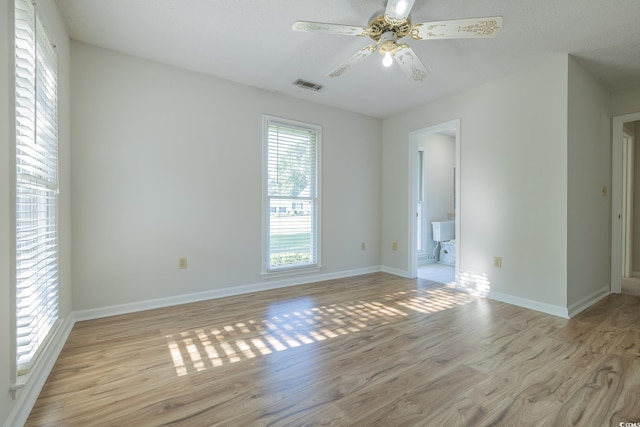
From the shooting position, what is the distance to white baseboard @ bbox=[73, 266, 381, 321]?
2665mm

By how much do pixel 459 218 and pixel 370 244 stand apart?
1.46 m

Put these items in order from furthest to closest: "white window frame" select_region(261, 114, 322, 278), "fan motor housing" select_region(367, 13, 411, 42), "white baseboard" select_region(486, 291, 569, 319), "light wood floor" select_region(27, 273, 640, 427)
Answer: "white window frame" select_region(261, 114, 322, 278), "white baseboard" select_region(486, 291, 569, 319), "fan motor housing" select_region(367, 13, 411, 42), "light wood floor" select_region(27, 273, 640, 427)

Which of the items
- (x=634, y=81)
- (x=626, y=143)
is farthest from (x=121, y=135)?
(x=626, y=143)

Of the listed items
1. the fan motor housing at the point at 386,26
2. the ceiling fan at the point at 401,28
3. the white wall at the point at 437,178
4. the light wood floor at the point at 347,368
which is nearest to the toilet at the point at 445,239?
the white wall at the point at 437,178

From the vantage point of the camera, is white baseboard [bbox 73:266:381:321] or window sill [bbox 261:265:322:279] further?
window sill [bbox 261:265:322:279]

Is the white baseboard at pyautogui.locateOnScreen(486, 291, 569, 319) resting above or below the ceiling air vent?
below

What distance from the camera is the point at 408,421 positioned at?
1.40 m

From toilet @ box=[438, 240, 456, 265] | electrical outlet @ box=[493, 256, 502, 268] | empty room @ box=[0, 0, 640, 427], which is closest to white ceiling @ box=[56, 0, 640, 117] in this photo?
empty room @ box=[0, 0, 640, 427]

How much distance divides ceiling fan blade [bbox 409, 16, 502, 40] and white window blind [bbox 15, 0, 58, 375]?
2262mm

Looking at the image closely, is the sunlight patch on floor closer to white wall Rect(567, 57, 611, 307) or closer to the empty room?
the empty room

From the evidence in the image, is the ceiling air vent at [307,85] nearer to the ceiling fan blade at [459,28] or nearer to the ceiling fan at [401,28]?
the ceiling fan at [401,28]

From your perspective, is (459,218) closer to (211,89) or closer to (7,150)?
(211,89)

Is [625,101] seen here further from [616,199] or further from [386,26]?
[386,26]

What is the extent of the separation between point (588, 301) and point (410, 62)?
3.12 metres
